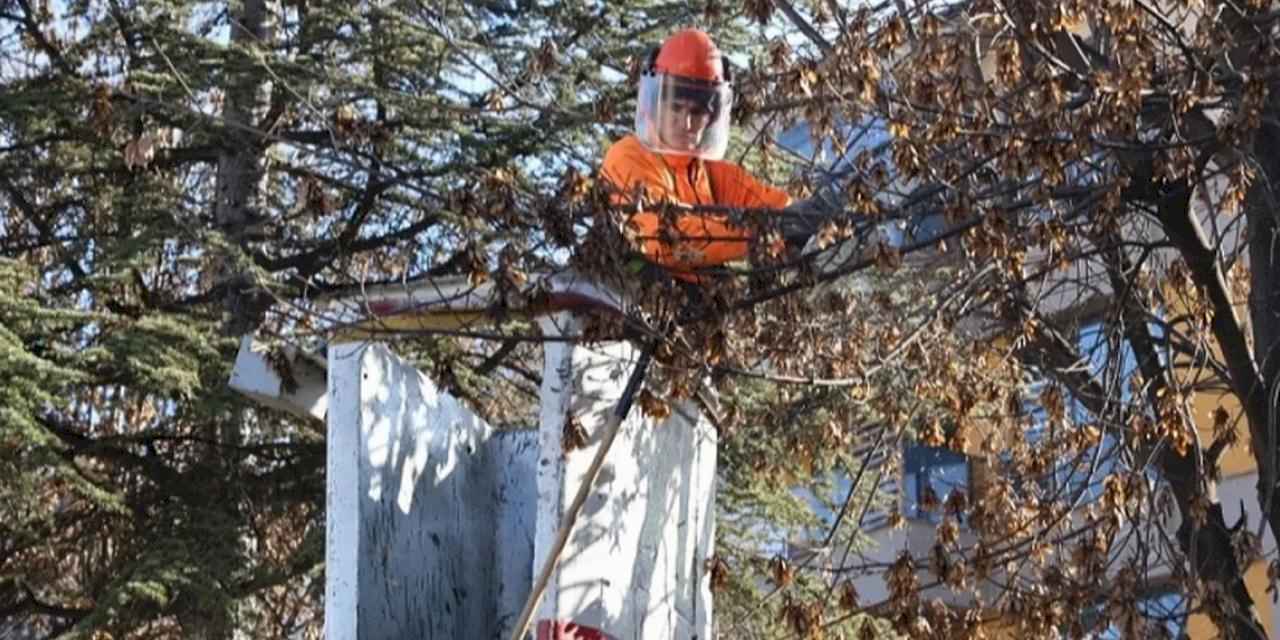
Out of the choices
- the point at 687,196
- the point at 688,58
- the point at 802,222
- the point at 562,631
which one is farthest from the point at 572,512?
the point at 688,58

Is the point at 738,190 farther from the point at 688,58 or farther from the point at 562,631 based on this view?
the point at 562,631

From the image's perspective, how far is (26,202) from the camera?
15461mm

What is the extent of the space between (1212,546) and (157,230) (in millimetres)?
7258

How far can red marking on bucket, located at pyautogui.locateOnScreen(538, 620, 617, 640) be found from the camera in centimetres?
645

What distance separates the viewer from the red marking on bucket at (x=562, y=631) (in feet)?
21.1

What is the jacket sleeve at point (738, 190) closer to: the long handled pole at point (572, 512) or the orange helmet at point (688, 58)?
the orange helmet at point (688, 58)

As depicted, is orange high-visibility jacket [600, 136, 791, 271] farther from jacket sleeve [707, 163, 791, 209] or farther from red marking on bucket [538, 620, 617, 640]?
red marking on bucket [538, 620, 617, 640]

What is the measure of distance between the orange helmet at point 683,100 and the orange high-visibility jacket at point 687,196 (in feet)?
0.21

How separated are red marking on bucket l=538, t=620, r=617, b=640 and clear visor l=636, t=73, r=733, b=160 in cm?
227

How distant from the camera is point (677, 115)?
8.30 m

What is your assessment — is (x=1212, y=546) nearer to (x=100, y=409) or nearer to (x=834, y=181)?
(x=834, y=181)

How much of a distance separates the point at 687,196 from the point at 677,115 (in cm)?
29

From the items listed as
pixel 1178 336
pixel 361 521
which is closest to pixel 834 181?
pixel 1178 336

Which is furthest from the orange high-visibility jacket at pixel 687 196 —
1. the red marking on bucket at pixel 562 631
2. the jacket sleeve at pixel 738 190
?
the red marking on bucket at pixel 562 631
